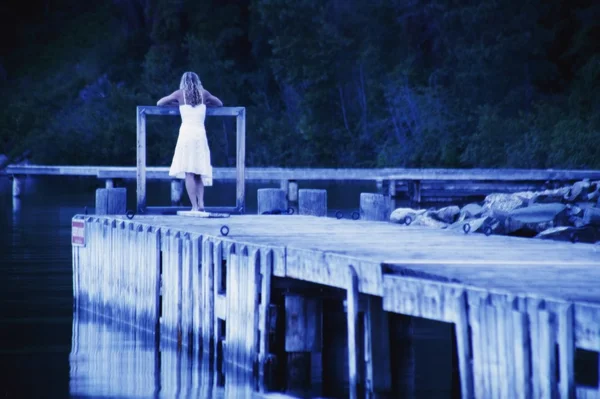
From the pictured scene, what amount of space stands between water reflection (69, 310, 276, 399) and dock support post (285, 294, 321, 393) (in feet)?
1.25

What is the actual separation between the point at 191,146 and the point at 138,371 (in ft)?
11.4

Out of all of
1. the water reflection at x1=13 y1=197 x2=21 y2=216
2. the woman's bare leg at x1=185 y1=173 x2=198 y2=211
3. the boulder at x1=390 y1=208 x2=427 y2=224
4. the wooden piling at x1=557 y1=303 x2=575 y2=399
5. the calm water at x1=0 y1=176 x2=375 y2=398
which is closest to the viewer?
the wooden piling at x1=557 y1=303 x2=575 y2=399

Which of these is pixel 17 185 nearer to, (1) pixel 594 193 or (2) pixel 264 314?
(1) pixel 594 193

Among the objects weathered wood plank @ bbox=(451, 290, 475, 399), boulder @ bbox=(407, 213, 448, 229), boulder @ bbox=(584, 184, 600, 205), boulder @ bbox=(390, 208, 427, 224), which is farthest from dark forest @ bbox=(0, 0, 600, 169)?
weathered wood plank @ bbox=(451, 290, 475, 399)

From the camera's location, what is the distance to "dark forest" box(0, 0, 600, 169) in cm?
4700

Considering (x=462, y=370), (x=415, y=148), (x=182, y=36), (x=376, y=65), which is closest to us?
(x=462, y=370)

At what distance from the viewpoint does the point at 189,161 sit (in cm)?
1711

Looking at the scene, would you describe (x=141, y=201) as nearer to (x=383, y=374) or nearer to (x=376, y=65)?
(x=383, y=374)

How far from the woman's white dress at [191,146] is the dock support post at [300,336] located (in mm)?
4835

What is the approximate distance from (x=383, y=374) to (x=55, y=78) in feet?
232

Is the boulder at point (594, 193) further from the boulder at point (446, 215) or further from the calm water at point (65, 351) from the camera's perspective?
the calm water at point (65, 351)

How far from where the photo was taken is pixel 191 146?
17.1 metres

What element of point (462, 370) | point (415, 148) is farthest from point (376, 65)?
point (462, 370)

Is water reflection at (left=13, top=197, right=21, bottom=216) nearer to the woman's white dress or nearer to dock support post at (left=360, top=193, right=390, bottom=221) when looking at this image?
dock support post at (left=360, top=193, right=390, bottom=221)
